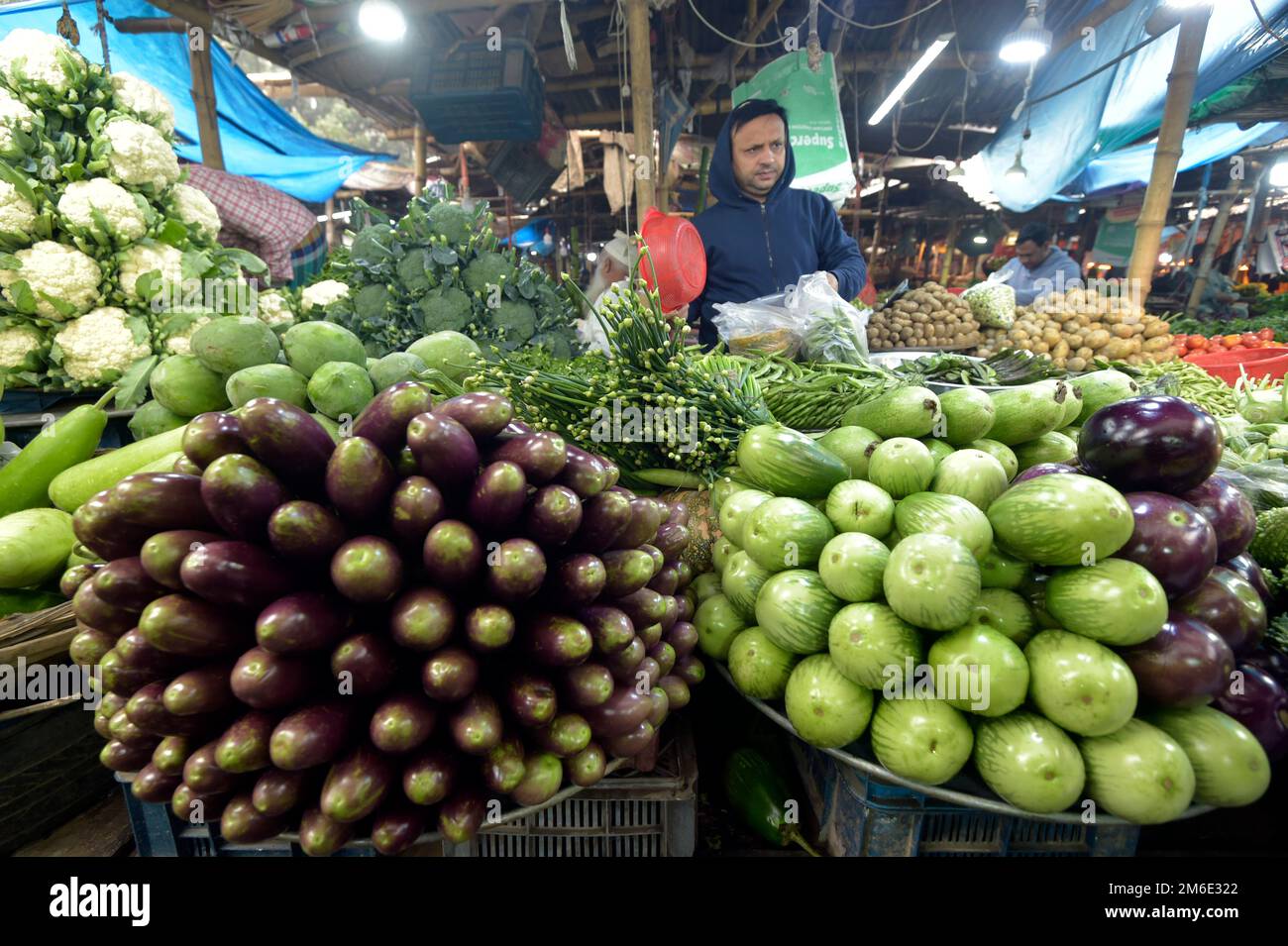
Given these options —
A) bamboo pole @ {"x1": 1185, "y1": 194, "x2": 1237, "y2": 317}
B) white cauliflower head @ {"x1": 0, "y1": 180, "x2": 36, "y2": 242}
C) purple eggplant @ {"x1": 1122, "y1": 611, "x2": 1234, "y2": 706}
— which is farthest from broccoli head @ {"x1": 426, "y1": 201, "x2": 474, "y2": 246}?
bamboo pole @ {"x1": 1185, "y1": 194, "x2": 1237, "y2": 317}

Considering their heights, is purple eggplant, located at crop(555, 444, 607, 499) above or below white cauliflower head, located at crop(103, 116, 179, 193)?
below

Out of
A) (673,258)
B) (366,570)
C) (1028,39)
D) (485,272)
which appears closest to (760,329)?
(673,258)

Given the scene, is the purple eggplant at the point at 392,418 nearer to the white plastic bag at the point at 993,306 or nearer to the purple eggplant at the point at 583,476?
the purple eggplant at the point at 583,476

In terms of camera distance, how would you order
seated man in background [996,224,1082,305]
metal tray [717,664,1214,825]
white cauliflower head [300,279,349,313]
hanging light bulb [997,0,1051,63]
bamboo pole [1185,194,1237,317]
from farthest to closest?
bamboo pole [1185,194,1237,317] → seated man in background [996,224,1082,305] → hanging light bulb [997,0,1051,63] → white cauliflower head [300,279,349,313] → metal tray [717,664,1214,825]

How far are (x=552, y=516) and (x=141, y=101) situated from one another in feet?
12.6

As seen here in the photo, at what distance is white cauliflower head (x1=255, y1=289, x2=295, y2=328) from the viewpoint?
305 centimetres

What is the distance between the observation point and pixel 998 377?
2.57m

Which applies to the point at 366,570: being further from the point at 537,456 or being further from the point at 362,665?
the point at 537,456

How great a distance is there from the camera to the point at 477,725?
37.1 inches

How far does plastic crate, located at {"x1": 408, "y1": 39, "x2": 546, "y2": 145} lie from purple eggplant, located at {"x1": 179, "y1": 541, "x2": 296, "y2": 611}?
5.75m

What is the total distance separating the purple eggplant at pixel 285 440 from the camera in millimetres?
981

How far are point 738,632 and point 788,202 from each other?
3.32m

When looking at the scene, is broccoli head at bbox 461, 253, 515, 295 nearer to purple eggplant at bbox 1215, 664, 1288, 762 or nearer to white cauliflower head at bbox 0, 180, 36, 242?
white cauliflower head at bbox 0, 180, 36, 242
